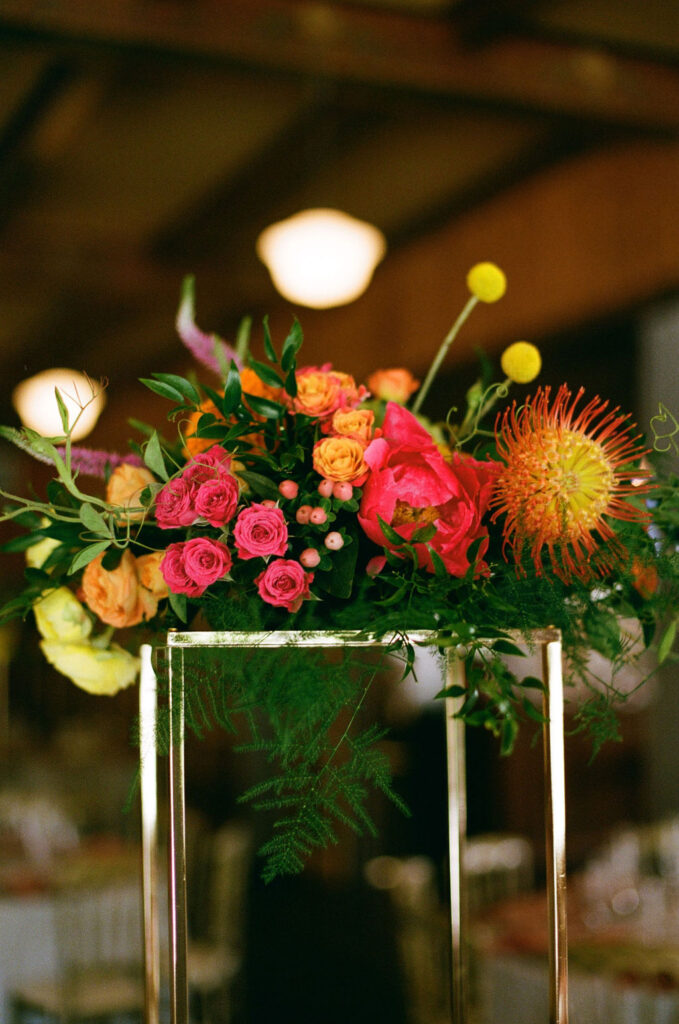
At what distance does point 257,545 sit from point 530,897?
1998 mm

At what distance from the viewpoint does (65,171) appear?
391 cm

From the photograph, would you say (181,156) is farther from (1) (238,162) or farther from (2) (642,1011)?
(2) (642,1011)

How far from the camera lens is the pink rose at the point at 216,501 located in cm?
61

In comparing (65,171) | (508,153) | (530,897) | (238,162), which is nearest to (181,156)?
(238,162)

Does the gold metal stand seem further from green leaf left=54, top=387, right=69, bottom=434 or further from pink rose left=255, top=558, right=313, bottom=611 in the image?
green leaf left=54, top=387, right=69, bottom=434

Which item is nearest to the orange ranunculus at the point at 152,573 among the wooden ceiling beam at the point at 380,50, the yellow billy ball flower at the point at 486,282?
the yellow billy ball flower at the point at 486,282

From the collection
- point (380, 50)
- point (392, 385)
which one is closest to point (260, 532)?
point (392, 385)

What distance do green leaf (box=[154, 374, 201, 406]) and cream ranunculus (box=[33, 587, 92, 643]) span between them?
7.4 inches

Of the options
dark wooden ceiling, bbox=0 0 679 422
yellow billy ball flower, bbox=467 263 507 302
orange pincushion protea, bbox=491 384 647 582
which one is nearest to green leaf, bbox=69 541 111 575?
orange pincushion protea, bbox=491 384 647 582

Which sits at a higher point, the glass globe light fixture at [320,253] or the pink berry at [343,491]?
the glass globe light fixture at [320,253]

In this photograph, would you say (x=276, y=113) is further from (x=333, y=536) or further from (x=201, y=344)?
(x=333, y=536)

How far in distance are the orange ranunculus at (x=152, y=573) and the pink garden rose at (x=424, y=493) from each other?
0.15 meters

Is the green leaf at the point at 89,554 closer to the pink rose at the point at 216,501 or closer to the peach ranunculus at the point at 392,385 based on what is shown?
the pink rose at the point at 216,501

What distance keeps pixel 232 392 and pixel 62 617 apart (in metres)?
0.23
